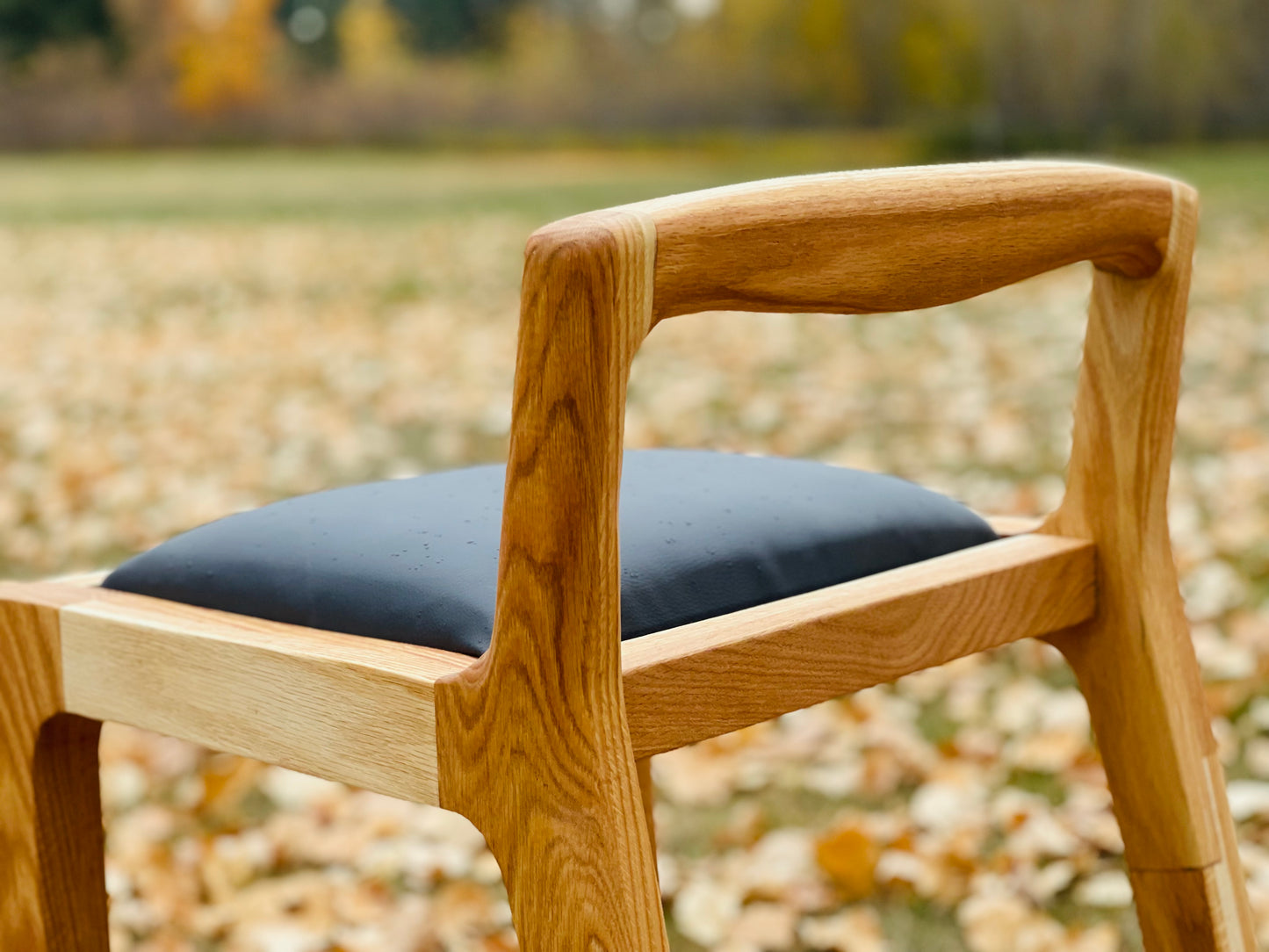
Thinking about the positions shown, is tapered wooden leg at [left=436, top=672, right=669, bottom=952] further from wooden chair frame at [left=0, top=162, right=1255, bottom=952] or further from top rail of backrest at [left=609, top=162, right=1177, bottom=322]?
top rail of backrest at [left=609, top=162, right=1177, bottom=322]

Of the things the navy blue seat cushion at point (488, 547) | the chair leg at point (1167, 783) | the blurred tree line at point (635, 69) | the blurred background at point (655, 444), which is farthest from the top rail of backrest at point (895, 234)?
the blurred tree line at point (635, 69)

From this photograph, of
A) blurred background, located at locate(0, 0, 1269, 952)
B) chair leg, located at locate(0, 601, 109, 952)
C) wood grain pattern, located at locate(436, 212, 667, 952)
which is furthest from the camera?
blurred background, located at locate(0, 0, 1269, 952)

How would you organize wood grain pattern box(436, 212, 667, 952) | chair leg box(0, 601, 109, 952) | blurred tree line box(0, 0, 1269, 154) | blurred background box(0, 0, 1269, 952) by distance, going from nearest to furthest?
1. wood grain pattern box(436, 212, 667, 952)
2. chair leg box(0, 601, 109, 952)
3. blurred background box(0, 0, 1269, 952)
4. blurred tree line box(0, 0, 1269, 154)

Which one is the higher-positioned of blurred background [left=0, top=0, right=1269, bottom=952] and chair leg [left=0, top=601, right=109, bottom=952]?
chair leg [left=0, top=601, right=109, bottom=952]

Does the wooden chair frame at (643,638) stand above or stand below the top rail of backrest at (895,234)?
below

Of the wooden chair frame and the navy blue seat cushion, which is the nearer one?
the wooden chair frame

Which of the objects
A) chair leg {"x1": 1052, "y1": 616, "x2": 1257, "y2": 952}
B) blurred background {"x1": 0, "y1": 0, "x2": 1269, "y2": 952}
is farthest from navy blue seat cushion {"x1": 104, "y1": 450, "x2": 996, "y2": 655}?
blurred background {"x1": 0, "y1": 0, "x2": 1269, "y2": 952}

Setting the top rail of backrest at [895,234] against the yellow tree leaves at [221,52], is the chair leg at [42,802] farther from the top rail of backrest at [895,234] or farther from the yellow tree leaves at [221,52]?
the yellow tree leaves at [221,52]

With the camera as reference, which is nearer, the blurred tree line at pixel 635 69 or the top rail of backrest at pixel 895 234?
the top rail of backrest at pixel 895 234

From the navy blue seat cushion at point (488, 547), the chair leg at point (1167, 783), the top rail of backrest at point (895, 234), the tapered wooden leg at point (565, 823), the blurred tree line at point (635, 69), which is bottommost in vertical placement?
the blurred tree line at point (635, 69)

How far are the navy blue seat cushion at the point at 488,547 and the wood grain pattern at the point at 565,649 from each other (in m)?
0.07

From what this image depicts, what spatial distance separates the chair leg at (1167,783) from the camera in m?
1.11

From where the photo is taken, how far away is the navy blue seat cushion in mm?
883

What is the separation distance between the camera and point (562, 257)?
71cm
